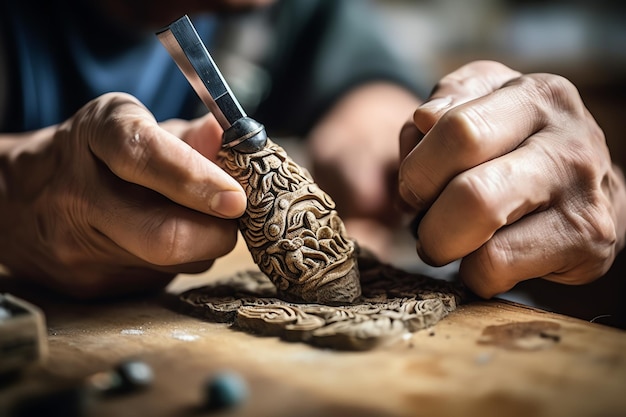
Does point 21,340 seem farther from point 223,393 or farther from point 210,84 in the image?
point 210,84

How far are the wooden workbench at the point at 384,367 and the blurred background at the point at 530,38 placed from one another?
330 cm

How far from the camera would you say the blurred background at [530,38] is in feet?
15.5

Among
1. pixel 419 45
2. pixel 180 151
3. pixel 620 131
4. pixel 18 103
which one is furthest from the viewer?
pixel 419 45

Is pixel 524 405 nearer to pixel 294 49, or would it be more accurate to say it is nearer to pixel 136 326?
pixel 136 326

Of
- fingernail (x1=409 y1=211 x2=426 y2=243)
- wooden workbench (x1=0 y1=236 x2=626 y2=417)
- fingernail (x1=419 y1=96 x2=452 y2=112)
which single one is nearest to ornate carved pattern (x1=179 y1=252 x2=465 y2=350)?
wooden workbench (x1=0 y1=236 x2=626 y2=417)

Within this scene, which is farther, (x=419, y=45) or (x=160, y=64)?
(x=419, y=45)

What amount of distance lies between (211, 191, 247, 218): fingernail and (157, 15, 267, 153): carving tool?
128 mm

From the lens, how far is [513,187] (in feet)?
4.79

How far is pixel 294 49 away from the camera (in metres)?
3.39

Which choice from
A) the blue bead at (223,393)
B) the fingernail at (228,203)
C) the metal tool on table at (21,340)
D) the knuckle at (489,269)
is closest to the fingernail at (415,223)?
the knuckle at (489,269)

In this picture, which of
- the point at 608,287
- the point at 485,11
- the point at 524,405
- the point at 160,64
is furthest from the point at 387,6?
the point at 524,405

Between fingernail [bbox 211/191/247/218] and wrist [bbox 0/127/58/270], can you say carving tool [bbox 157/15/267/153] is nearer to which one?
fingernail [bbox 211/191/247/218]

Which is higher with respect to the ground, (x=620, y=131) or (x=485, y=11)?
(x=485, y=11)

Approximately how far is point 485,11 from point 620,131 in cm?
194
